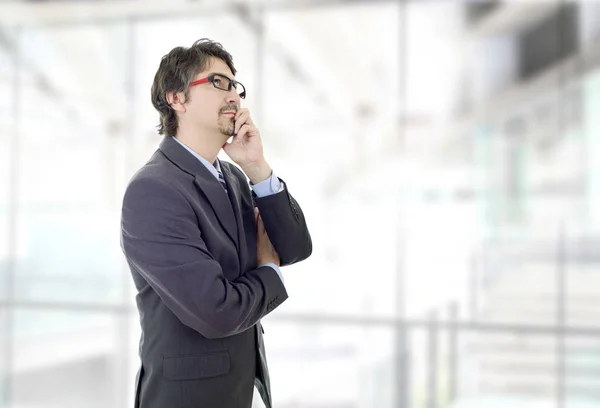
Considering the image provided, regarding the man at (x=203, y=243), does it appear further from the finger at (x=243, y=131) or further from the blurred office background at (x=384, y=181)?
the blurred office background at (x=384, y=181)

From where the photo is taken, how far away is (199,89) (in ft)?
5.12

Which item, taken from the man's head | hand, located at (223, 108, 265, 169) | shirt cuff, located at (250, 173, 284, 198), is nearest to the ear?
the man's head

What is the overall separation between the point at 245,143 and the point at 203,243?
0.82 ft

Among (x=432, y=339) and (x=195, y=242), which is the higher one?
(x=195, y=242)

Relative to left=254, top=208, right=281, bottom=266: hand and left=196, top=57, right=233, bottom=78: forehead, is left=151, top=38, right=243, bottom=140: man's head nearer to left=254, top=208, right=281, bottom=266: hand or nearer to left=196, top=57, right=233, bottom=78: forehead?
left=196, top=57, right=233, bottom=78: forehead

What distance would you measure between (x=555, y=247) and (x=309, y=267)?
4.93 ft

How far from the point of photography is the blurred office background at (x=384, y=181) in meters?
4.25

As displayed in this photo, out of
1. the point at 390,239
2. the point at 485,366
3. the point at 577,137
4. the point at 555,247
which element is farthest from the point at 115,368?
the point at 577,137

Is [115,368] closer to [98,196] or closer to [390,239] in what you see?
[98,196]

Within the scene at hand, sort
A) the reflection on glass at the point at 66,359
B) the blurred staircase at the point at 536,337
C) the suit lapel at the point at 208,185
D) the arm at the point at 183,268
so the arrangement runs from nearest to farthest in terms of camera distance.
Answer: the arm at the point at 183,268, the suit lapel at the point at 208,185, the blurred staircase at the point at 536,337, the reflection on glass at the point at 66,359

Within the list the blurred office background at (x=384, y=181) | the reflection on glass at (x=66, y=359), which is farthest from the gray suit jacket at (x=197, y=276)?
the reflection on glass at (x=66, y=359)

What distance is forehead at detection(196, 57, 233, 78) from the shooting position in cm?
156

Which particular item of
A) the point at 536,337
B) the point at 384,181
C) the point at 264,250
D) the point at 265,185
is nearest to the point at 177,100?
the point at 265,185

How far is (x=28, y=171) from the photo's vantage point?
511 centimetres
